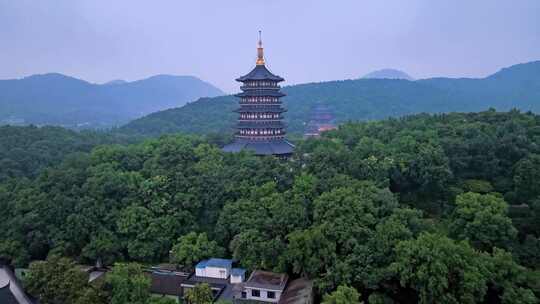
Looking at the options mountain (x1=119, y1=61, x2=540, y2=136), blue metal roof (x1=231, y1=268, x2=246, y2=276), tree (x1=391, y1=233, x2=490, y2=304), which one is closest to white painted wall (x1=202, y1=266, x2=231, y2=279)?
blue metal roof (x1=231, y1=268, x2=246, y2=276)

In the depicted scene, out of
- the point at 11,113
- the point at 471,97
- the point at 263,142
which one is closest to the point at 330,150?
the point at 263,142

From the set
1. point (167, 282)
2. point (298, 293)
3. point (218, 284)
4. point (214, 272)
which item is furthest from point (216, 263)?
point (298, 293)

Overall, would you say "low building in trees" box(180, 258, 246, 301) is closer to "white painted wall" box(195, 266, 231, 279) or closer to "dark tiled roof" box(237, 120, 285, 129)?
"white painted wall" box(195, 266, 231, 279)

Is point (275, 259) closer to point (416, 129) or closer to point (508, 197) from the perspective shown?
point (508, 197)

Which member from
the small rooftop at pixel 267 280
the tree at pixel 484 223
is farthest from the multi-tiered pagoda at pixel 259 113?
the tree at pixel 484 223

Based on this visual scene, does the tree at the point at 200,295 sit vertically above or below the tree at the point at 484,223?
below

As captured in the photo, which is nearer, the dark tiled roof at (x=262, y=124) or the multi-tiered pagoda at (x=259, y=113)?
the dark tiled roof at (x=262, y=124)

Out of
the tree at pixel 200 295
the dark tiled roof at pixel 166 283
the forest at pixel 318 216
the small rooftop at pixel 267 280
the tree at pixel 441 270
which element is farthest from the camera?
the dark tiled roof at pixel 166 283

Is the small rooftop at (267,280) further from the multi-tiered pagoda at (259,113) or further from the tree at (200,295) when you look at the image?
the multi-tiered pagoda at (259,113)
